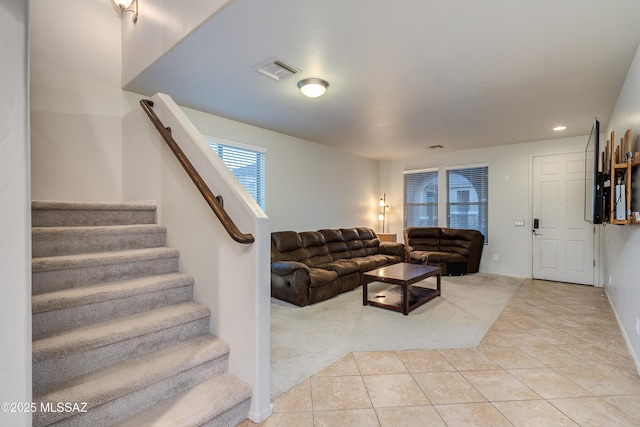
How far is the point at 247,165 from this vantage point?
4.58 metres

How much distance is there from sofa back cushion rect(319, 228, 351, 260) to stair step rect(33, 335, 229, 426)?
3.50 m

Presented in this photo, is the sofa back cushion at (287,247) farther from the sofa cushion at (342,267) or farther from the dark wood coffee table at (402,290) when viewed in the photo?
the dark wood coffee table at (402,290)

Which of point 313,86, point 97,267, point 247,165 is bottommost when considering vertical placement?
point 97,267

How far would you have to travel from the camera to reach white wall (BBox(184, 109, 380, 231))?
455cm

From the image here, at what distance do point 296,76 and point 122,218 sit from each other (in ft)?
6.47

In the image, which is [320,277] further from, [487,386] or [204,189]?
[204,189]

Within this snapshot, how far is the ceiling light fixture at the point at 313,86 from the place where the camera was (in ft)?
9.74

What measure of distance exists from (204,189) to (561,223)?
595cm

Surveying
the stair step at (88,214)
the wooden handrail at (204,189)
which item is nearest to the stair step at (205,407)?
the wooden handrail at (204,189)

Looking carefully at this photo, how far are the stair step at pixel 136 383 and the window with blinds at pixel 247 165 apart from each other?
2876 mm

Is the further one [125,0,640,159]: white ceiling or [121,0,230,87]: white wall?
[121,0,230,87]: white wall

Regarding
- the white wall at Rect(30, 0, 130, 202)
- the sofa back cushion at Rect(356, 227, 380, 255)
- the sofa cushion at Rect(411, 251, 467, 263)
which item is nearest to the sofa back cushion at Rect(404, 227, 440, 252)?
the sofa cushion at Rect(411, 251, 467, 263)

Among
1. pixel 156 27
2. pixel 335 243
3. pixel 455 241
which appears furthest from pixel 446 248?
pixel 156 27

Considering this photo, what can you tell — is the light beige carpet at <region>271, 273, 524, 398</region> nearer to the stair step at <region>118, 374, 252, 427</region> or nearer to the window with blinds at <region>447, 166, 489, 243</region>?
the stair step at <region>118, 374, 252, 427</region>
